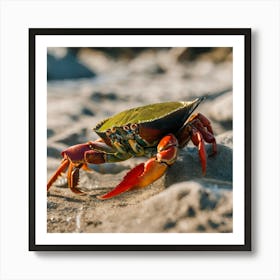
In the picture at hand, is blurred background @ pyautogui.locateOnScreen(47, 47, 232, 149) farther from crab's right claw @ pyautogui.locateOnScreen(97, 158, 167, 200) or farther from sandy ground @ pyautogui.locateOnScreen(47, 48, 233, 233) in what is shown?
crab's right claw @ pyautogui.locateOnScreen(97, 158, 167, 200)

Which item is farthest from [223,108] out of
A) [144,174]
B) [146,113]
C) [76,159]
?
[76,159]

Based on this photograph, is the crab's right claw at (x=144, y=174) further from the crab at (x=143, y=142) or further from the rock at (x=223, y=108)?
the rock at (x=223, y=108)

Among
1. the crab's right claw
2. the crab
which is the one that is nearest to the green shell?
the crab

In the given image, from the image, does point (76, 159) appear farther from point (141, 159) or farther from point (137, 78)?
point (137, 78)

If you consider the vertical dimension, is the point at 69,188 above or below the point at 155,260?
above
